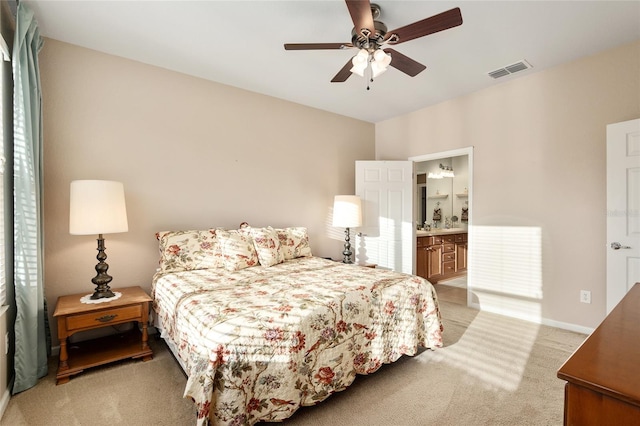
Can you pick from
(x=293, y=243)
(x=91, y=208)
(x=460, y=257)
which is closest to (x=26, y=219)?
(x=91, y=208)

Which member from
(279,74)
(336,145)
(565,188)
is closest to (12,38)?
(279,74)

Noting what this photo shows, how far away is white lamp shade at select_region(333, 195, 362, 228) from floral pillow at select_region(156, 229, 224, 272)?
1637mm

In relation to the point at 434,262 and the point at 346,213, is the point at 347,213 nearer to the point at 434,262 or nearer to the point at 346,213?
the point at 346,213

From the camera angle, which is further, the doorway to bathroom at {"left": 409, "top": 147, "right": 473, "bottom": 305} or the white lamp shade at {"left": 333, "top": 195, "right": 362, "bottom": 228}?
the doorway to bathroom at {"left": 409, "top": 147, "right": 473, "bottom": 305}

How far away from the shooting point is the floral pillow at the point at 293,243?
133 inches

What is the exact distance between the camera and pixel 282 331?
163 cm

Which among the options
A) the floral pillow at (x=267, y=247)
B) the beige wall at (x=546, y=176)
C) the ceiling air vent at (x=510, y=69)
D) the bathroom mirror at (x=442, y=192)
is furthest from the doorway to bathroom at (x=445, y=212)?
the floral pillow at (x=267, y=247)

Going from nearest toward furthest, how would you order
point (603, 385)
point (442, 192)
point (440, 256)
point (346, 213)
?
point (603, 385), point (346, 213), point (440, 256), point (442, 192)

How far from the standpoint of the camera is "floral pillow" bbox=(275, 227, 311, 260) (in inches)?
133

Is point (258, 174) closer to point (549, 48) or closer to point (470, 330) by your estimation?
point (470, 330)

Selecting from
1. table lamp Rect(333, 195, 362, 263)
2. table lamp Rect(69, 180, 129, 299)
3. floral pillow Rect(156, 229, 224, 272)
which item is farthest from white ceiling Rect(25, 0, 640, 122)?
floral pillow Rect(156, 229, 224, 272)

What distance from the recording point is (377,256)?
14.9 ft

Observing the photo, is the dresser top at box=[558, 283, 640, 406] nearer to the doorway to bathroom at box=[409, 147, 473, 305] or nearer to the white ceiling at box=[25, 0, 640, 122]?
the white ceiling at box=[25, 0, 640, 122]

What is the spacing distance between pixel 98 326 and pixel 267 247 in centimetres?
148
